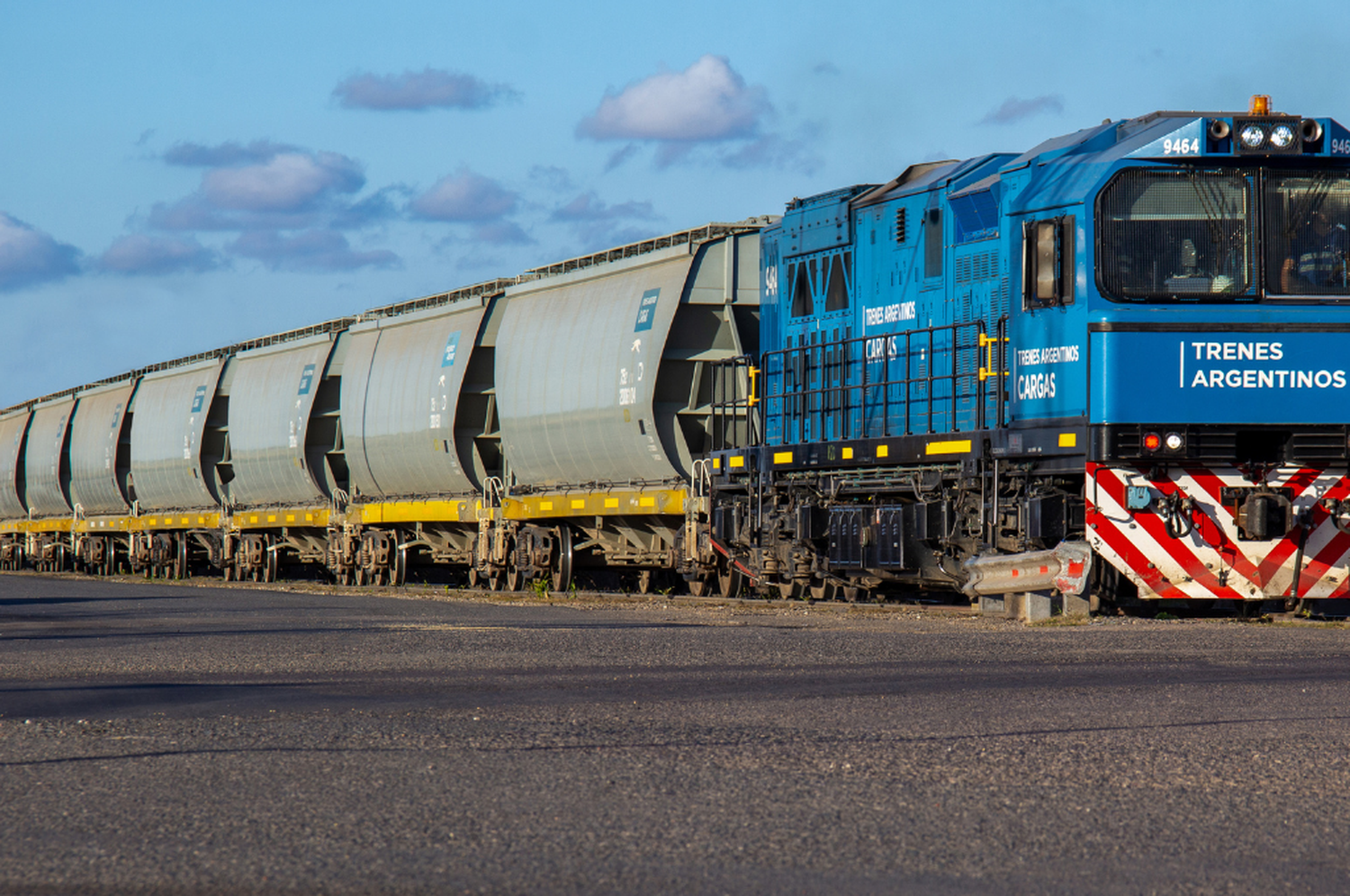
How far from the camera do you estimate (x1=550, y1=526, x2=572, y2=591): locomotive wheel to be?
2217 centimetres

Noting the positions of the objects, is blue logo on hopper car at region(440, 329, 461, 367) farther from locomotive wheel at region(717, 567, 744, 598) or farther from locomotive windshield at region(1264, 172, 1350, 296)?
locomotive windshield at region(1264, 172, 1350, 296)

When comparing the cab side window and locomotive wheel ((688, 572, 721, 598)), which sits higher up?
the cab side window

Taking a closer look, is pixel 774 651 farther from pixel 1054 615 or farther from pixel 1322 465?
pixel 1322 465

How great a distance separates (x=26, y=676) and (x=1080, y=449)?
7.66 meters

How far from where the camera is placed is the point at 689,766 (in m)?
6.07

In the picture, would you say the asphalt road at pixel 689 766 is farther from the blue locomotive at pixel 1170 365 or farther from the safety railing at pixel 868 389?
the safety railing at pixel 868 389

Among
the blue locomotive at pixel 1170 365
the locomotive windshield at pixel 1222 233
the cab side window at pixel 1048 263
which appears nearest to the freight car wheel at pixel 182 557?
the blue locomotive at pixel 1170 365

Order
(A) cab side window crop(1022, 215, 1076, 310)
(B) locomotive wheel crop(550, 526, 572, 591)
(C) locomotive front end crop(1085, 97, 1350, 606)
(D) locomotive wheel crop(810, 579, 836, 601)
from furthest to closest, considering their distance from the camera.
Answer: (B) locomotive wheel crop(550, 526, 572, 591)
(D) locomotive wheel crop(810, 579, 836, 601)
(A) cab side window crop(1022, 215, 1076, 310)
(C) locomotive front end crop(1085, 97, 1350, 606)

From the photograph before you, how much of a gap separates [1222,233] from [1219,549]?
93.9 inches

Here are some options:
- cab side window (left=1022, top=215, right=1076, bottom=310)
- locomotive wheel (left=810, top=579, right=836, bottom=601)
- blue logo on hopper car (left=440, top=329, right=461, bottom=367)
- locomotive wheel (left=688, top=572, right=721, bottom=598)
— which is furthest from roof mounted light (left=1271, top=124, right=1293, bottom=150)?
blue logo on hopper car (left=440, top=329, right=461, bottom=367)

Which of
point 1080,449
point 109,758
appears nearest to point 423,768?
point 109,758

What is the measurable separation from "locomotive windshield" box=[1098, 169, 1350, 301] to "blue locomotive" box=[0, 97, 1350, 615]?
0.02 meters

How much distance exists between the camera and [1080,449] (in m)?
12.5

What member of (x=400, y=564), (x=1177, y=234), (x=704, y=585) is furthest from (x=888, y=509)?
(x=400, y=564)
